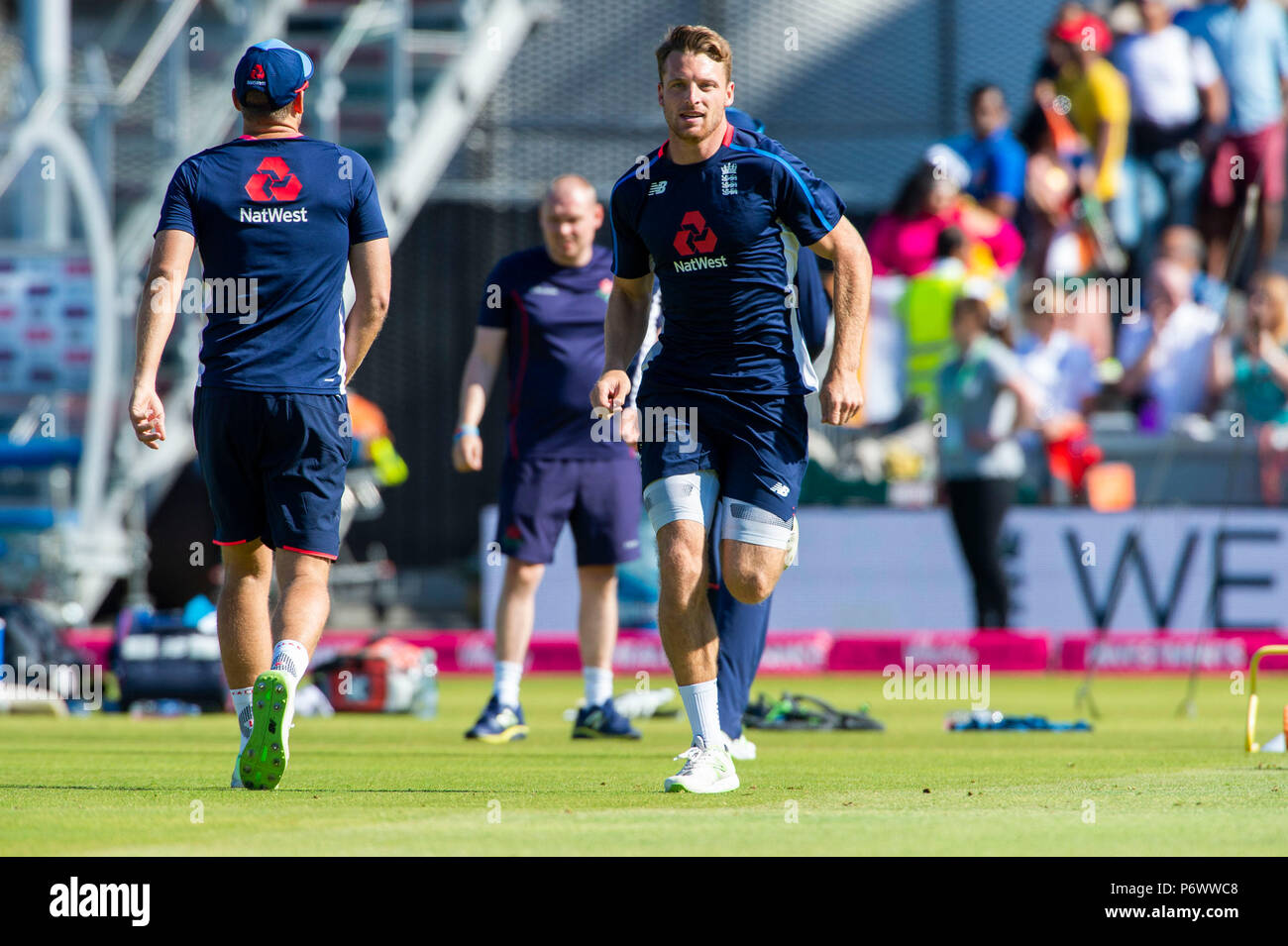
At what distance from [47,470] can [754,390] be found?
35.8 ft

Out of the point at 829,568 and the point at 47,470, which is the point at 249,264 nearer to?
the point at 829,568

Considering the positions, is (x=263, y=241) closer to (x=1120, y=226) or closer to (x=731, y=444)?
(x=731, y=444)

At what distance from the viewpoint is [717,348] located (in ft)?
21.7

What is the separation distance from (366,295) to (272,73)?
0.79m

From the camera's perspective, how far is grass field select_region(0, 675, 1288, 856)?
16.5ft

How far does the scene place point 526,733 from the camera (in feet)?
30.8

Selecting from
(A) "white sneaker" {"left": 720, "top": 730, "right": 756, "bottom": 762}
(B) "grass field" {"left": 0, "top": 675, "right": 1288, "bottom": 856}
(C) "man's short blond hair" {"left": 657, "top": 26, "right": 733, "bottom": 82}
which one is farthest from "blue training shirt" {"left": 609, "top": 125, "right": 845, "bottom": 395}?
(A) "white sneaker" {"left": 720, "top": 730, "right": 756, "bottom": 762}

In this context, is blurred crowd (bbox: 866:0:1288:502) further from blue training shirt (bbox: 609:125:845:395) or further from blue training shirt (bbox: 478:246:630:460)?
blue training shirt (bbox: 609:125:845:395)

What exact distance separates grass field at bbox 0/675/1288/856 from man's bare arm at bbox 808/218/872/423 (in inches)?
49.5

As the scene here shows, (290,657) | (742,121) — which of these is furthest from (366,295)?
(742,121)

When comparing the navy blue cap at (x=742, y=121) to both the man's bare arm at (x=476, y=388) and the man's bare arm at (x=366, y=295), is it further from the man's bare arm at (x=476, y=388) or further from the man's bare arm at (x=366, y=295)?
the man's bare arm at (x=476, y=388)

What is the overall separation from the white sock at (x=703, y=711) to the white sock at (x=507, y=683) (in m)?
2.71
